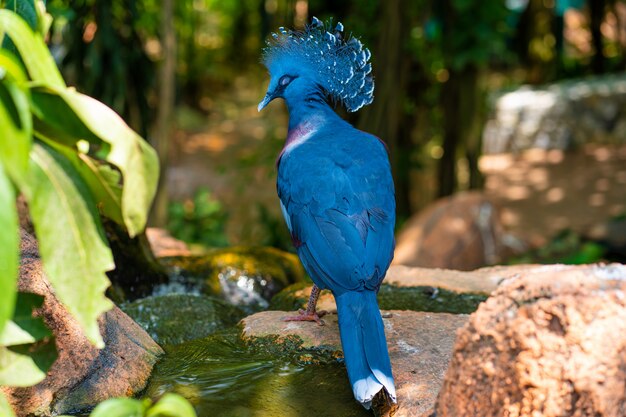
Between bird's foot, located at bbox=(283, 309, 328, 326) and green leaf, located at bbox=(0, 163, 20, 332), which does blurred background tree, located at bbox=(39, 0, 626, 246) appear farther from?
green leaf, located at bbox=(0, 163, 20, 332)

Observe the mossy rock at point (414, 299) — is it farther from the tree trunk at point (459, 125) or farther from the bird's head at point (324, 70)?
the tree trunk at point (459, 125)

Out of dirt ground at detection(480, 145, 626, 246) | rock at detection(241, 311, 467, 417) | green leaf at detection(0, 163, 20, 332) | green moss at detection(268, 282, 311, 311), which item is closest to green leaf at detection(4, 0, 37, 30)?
green leaf at detection(0, 163, 20, 332)

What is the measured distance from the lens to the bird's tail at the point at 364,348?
7.91ft

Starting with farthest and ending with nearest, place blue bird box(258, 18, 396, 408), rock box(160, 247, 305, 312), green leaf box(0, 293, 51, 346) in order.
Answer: rock box(160, 247, 305, 312), blue bird box(258, 18, 396, 408), green leaf box(0, 293, 51, 346)

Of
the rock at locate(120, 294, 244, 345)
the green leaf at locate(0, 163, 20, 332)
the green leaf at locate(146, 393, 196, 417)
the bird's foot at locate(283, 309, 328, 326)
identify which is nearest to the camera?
the green leaf at locate(0, 163, 20, 332)

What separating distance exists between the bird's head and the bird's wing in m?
0.43

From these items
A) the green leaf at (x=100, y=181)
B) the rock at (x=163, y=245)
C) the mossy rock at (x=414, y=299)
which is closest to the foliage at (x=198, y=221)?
the rock at (x=163, y=245)

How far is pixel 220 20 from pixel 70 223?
15200 millimetres

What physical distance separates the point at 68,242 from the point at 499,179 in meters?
9.96

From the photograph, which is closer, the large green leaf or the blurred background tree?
the large green leaf

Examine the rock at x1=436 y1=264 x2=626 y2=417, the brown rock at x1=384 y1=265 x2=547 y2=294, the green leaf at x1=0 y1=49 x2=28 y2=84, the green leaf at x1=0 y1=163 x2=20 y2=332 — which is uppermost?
the green leaf at x1=0 y1=49 x2=28 y2=84

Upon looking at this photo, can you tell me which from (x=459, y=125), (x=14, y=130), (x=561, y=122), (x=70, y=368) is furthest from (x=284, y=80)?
(x=561, y=122)

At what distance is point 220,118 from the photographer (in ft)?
47.7

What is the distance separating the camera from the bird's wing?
9.17ft
